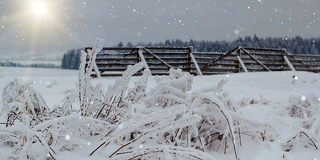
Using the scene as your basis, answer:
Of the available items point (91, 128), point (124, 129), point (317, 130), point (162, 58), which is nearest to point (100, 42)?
point (91, 128)

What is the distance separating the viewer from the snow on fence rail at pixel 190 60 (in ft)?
53.6

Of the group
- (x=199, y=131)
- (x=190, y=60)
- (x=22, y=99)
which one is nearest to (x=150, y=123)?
(x=199, y=131)

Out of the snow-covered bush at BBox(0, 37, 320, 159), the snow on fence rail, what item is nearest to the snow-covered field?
the snow-covered bush at BBox(0, 37, 320, 159)

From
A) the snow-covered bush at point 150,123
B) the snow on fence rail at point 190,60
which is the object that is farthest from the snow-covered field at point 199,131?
the snow on fence rail at point 190,60

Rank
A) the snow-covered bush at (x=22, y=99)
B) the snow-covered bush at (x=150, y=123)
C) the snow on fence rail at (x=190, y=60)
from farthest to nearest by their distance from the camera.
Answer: the snow on fence rail at (x=190, y=60) → the snow-covered bush at (x=22, y=99) → the snow-covered bush at (x=150, y=123)

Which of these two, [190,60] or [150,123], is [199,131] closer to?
[150,123]

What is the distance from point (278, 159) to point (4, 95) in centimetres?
120

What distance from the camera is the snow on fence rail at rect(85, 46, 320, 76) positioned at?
16.3m

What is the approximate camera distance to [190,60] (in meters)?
17.3

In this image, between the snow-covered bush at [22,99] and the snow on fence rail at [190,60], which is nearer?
the snow-covered bush at [22,99]

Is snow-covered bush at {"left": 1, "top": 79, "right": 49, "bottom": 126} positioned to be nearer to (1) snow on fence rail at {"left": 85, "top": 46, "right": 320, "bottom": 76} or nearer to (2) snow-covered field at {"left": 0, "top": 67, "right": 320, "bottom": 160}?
(2) snow-covered field at {"left": 0, "top": 67, "right": 320, "bottom": 160}

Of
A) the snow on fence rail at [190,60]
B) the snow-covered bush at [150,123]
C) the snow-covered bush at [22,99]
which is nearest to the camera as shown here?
the snow-covered bush at [150,123]

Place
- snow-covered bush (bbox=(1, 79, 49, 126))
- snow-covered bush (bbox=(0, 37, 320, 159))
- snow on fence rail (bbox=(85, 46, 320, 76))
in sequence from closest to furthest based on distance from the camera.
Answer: snow-covered bush (bbox=(0, 37, 320, 159)) → snow-covered bush (bbox=(1, 79, 49, 126)) → snow on fence rail (bbox=(85, 46, 320, 76))

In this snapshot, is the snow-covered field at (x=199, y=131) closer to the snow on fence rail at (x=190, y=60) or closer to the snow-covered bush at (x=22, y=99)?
the snow-covered bush at (x=22, y=99)
